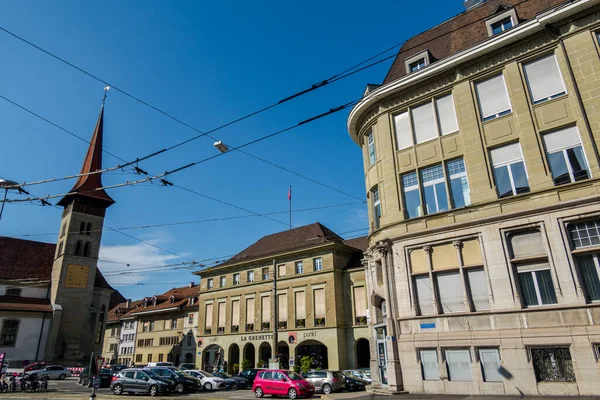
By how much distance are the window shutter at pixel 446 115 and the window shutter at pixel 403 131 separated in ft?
5.40

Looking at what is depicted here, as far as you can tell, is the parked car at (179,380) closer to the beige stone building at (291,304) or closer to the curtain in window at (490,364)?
the beige stone building at (291,304)

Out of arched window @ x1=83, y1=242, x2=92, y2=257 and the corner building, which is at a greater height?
arched window @ x1=83, y1=242, x2=92, y2=257

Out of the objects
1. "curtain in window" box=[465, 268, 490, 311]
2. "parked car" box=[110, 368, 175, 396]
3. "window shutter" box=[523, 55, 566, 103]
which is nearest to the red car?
"parked car" box=[110, 368, 175, 396]

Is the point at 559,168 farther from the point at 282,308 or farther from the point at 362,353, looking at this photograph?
the point at 282,308

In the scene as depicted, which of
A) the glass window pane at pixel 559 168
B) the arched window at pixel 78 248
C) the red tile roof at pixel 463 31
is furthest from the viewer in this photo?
the arched window at pixel 78 248

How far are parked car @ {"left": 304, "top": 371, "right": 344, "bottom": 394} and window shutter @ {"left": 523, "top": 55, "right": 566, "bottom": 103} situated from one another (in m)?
19.8

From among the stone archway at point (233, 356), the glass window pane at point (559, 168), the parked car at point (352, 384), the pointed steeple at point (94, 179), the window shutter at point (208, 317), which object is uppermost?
the pointed steeple at point (94, 179)

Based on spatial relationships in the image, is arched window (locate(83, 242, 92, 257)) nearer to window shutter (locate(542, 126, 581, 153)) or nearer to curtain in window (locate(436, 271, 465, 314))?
curtain in window (locate(436, 271, 465, 314))

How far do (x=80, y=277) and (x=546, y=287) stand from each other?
60.0 m

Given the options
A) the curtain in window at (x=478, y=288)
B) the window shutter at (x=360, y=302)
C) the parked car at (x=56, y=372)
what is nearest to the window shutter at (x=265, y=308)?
the window shutter at (x=360, y=302)

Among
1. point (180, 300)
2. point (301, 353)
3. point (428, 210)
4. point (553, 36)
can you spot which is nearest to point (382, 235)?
point (428, 210)

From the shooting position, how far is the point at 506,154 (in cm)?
1750

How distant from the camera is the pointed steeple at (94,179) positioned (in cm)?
5909

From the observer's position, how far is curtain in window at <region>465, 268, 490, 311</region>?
54.1 feet
